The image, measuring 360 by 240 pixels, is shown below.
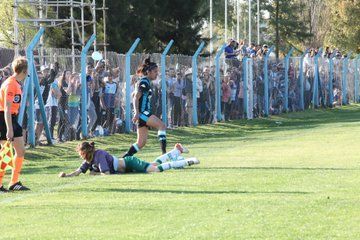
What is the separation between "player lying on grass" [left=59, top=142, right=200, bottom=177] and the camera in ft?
55.5

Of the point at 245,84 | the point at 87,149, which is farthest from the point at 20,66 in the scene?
the point at 245,84

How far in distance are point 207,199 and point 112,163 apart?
173 inches

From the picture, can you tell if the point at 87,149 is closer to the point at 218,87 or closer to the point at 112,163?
the point at 112,163

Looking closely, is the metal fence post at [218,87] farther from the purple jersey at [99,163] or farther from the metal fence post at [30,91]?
the purple jersey at [99,163]

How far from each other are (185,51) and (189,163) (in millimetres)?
33282

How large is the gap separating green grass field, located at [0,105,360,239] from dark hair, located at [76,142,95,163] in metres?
0.35

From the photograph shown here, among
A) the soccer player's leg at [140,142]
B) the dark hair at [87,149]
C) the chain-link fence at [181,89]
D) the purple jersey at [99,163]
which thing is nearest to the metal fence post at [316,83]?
the chain-link fence at [181,89]

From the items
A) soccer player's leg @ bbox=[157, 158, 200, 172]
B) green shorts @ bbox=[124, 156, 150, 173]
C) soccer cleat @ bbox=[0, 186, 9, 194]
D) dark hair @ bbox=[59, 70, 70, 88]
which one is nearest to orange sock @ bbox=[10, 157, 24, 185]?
soccer cleat @ bbox=[0, 186, 9, 194]

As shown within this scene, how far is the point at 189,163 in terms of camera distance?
60.5 ft

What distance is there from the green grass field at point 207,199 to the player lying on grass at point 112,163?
0.21 m

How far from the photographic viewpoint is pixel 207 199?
13242 mm

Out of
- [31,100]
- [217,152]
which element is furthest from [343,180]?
[31,100]

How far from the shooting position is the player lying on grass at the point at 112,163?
55.5 ft

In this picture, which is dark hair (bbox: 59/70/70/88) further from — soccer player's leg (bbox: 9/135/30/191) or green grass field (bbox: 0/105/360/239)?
soccer player's leg (bbox: 9/135/30/191)
